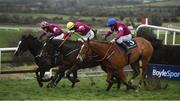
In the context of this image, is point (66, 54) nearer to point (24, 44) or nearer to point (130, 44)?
point (24, 44)

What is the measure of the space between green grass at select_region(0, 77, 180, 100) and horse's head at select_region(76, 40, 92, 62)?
0.79 m

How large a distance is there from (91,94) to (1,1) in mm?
55038

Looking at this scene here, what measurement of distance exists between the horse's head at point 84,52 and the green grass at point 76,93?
79cm

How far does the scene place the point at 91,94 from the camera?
970 centimetres

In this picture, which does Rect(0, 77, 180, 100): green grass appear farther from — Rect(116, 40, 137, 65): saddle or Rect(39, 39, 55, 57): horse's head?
Rect(116, 40, 137, 65): saddle

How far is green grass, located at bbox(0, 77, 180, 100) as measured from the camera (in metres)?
9.16

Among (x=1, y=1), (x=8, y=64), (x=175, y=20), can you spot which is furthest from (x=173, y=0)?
(x=8, y=64)

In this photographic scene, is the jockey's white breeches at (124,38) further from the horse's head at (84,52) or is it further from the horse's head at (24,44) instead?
the horse's head at (24,44)

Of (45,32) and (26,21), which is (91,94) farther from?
(26,21)

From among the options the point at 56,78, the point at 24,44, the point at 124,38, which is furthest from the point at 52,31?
the point at 124,38

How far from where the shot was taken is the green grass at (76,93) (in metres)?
9.16

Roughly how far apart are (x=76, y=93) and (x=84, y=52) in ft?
3.04

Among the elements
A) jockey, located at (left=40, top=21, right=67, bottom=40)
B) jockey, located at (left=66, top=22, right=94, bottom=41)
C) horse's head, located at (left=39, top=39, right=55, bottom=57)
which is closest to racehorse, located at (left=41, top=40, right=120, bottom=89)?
horse's head, located at (left=39, top=39, right=55, bottom=57)

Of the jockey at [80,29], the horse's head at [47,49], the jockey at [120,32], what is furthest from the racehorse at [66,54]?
the jockey at [120,32]
